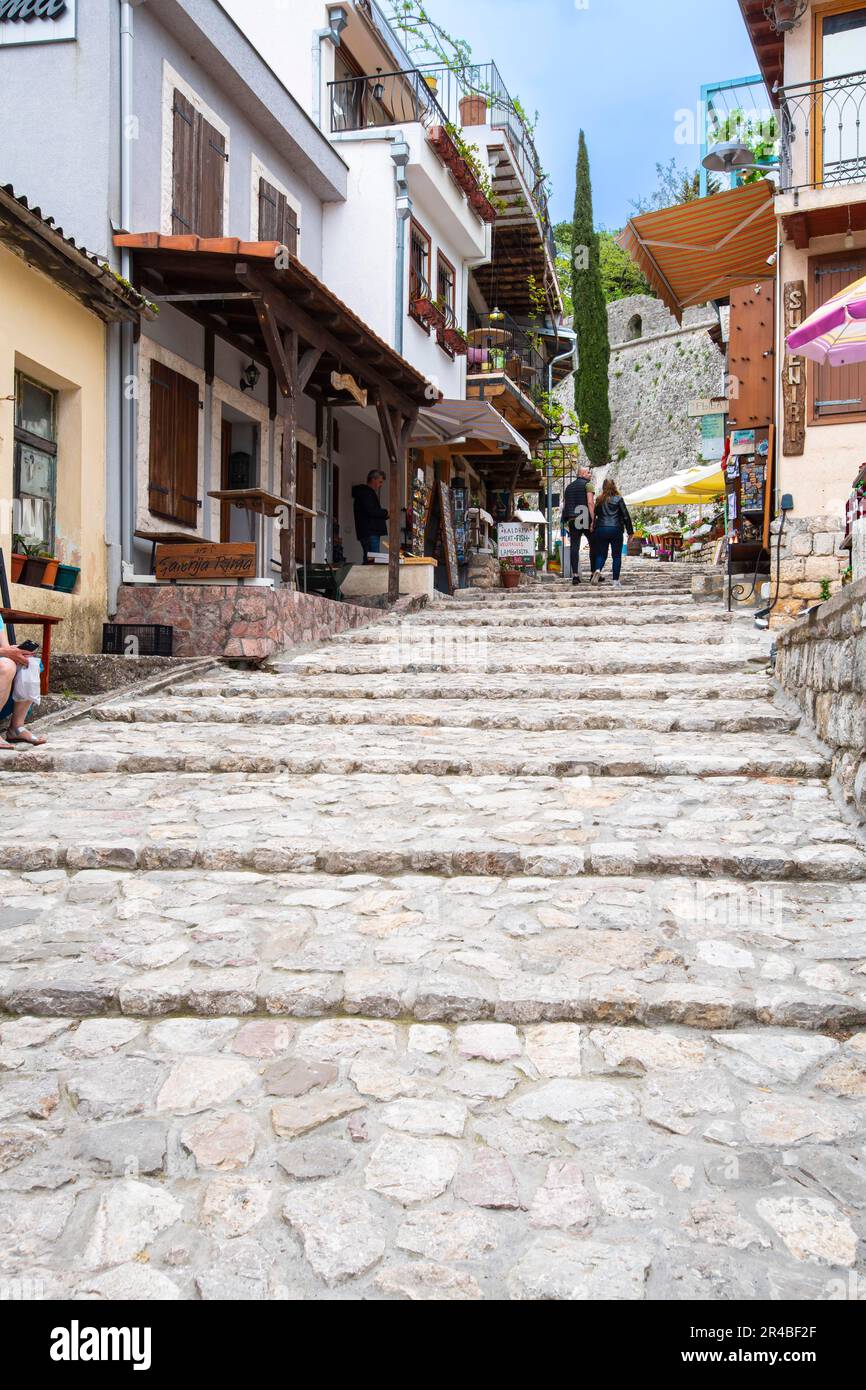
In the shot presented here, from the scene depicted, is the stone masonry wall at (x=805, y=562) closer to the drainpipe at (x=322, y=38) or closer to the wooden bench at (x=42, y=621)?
the wooden bench at (x=42, y=621)

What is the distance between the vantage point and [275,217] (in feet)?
44.2

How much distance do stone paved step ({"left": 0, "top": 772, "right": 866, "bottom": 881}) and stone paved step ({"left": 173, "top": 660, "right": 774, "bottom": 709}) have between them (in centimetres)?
228

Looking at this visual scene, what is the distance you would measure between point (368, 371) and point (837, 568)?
230 inches

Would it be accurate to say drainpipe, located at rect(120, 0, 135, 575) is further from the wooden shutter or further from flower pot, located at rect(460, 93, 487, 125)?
flower pot, located at rect(460, 93, 487, 125)

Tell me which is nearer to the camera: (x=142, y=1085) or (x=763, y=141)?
(x=142, y=1085)

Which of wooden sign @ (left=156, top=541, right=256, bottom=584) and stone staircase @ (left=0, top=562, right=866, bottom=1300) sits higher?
wooden sign @ (left=156, top=541, right=256, bottom=584)

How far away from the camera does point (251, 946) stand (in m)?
3.49

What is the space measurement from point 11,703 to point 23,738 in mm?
225

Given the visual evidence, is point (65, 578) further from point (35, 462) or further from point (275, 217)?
point (275, 217)

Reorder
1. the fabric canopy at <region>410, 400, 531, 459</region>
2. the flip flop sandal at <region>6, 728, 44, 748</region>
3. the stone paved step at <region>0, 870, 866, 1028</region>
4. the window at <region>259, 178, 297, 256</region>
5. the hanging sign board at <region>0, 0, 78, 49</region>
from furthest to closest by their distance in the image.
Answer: the fabric canopy at <region>410, 400, 531, 459</region>
the window at <region>259, 178, 297, 256</region>
the hanging sign board at <region>0, 0, 78, 49</region>
the flip flop sandal at <region>6, 728, 44, 748</region>
the stone paved step at <region>0, 870, 866, 1028</region>

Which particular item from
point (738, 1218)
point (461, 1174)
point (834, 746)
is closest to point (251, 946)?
point (461, 1174)

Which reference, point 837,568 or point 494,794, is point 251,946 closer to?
point 494,794

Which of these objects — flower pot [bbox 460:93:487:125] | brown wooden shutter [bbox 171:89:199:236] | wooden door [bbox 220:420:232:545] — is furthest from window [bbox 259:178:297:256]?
flower pot [bbox 460:93:487:125]

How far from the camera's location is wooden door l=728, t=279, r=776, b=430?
12.4 m
